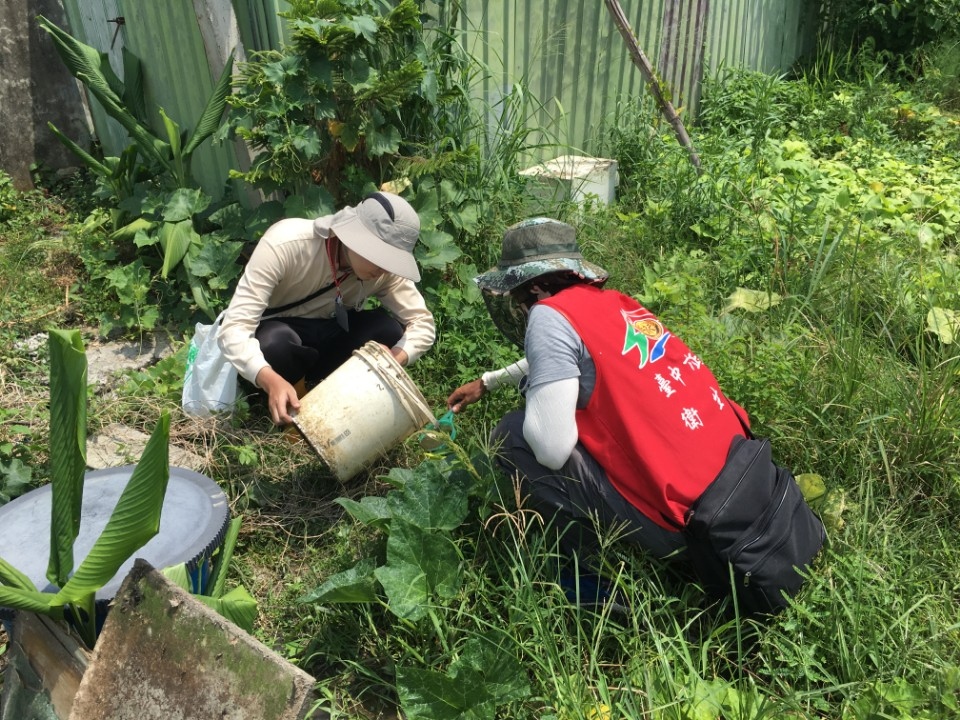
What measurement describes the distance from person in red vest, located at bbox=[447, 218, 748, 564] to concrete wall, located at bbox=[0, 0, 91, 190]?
4.54 meters

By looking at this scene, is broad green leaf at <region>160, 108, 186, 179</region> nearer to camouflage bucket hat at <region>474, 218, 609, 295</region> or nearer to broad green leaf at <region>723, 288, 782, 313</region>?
camouflage bucket hat at <region>474, 218, 609, 295</region>

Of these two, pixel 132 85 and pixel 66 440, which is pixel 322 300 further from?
pixel 132 85

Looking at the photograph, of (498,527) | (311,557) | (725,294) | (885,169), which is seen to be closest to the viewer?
(498,527)

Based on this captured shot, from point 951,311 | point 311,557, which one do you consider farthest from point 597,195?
point 311,557

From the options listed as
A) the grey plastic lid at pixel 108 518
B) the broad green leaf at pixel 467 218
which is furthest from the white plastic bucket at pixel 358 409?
the broad green leaf at pixel 467 218

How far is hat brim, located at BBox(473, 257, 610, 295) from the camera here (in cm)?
239

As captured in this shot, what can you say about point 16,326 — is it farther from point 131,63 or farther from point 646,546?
point 646,546

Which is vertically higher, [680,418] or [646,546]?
[680,418]

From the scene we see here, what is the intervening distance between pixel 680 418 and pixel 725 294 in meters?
1.97

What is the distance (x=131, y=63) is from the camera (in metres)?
4.87

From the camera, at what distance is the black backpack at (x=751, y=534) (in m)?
2.20

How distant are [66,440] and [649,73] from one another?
165 inches

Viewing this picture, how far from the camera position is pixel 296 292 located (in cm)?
341

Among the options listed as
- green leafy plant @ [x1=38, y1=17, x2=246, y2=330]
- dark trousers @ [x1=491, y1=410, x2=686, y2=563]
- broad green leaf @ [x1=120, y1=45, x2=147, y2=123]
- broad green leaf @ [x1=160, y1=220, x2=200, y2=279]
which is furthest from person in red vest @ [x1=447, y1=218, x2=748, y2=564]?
broad green leaf @ [x1=120, y1=45, x2=147, y2=123]
